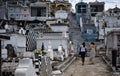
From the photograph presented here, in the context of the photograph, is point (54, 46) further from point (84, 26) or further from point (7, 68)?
point (84, 26)

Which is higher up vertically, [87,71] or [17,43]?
[17,43]

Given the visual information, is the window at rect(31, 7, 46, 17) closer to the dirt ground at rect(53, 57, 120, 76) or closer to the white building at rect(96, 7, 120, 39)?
the white building at rect(96, 7, 120, 39)

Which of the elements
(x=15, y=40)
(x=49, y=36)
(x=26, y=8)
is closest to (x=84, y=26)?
(x=26, y=8)

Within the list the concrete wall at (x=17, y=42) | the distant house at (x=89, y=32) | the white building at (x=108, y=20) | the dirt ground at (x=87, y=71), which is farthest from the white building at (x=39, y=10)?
the dirt ground at (x=87, y=71)

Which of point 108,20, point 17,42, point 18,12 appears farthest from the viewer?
point 18,12

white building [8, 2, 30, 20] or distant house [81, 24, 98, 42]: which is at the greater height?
white building [8, 2, 30, 20]

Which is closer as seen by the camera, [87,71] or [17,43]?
[87,71]

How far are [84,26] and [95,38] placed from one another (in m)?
4.35

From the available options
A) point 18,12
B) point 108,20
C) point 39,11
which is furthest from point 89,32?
point 18,12

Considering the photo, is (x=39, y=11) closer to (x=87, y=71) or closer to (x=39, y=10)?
(x=39, y=10)

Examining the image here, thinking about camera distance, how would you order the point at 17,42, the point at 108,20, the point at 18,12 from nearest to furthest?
the point at 17,42
the point at 108,20
the point at 18,12

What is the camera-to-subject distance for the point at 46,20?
2662 inches

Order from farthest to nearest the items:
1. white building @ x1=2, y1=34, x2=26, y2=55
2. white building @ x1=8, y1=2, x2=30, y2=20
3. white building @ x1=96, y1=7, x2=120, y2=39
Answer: white building @ x1=8, y1=2, x2=30, y2=20
white building @ x1=96, y1=7, x2=120, y2=39
white building @ x1=2, y1=34, x2=26, y2=55

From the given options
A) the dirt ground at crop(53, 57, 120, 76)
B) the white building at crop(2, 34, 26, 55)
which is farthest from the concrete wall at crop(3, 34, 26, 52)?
the dirt ground at crop(53, 57, 120, 76)
